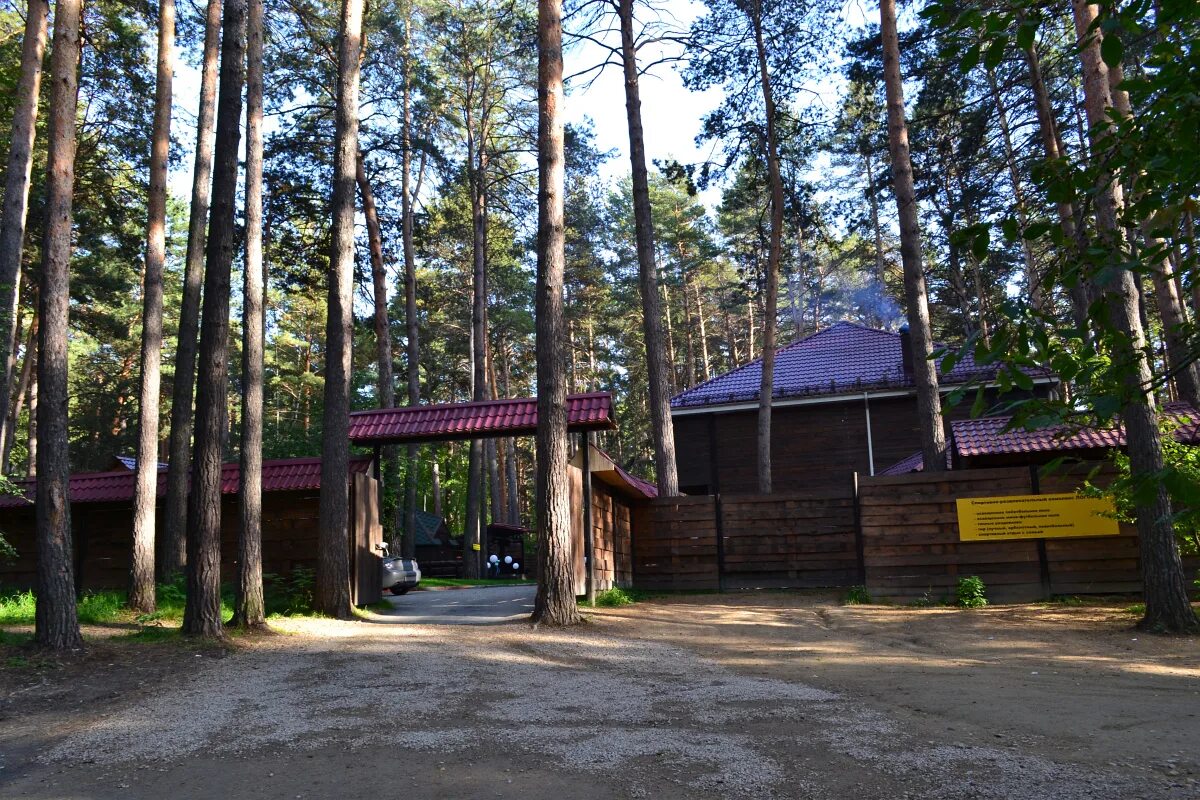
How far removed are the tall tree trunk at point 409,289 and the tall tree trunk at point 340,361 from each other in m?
12.6

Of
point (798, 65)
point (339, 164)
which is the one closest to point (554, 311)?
point (339, 164)

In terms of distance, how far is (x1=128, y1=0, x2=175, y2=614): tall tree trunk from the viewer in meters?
13.3

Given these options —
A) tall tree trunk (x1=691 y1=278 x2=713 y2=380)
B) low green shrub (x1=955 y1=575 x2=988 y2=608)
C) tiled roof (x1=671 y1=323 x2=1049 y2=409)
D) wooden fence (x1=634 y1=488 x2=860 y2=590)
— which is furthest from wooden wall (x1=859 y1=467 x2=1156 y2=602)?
tall tree trunk (x1=691 y1=278 x2=713 y2=380)

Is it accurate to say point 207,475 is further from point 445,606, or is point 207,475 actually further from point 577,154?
point 577,154

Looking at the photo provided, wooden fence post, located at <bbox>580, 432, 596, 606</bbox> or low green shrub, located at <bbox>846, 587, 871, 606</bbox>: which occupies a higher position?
wooden fence post, located at <bbox>580, 432, 596, 606</bbox>

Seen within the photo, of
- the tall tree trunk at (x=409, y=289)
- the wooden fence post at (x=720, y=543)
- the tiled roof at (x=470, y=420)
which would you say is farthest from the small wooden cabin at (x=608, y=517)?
the tall tree trunk at (x=409, y=289)

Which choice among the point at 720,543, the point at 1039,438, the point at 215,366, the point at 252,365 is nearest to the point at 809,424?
the point at 720,543

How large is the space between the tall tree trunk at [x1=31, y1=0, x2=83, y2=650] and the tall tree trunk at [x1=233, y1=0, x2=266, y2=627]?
216cm

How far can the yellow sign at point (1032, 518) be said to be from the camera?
13617 millimetres

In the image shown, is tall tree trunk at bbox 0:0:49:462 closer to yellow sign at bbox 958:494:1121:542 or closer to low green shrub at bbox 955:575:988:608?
low green shrub at bbox 955:575:988:608

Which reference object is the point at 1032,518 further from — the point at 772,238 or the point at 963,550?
the point at 772,238

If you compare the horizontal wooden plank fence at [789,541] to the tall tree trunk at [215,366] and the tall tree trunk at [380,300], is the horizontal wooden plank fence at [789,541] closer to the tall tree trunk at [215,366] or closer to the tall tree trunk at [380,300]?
the tall tree trunk at [215,366]

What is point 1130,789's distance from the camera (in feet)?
14.8

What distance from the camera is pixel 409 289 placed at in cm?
2908
